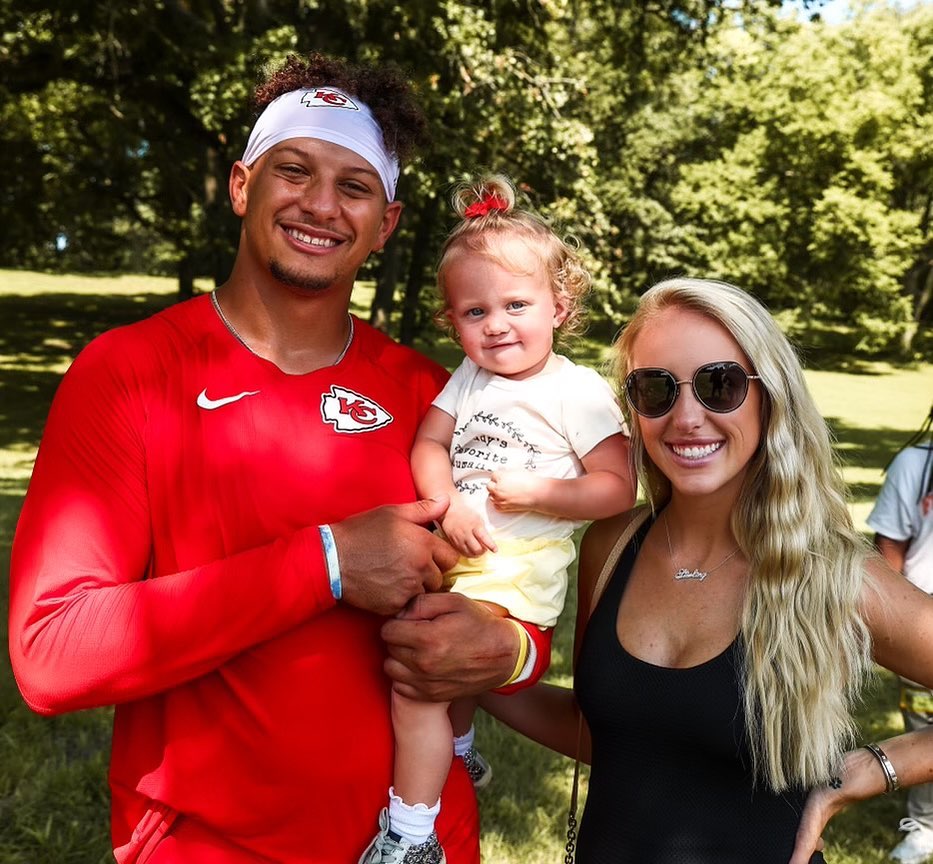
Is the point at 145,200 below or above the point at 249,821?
below

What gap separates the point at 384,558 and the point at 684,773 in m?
0.91

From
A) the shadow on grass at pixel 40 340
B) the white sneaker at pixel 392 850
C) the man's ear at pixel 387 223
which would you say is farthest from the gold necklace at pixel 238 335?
the shadow on grass at pixel 40 340

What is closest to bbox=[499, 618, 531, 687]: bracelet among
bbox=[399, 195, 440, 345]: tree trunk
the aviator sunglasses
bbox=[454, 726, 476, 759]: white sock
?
bbox=[454, 726, 476, 759]: white sock

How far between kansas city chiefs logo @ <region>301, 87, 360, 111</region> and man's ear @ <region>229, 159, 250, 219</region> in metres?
0.24

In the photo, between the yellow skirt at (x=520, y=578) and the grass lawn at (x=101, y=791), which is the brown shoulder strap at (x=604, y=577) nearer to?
the yellow skirt at (x=520, y=578)

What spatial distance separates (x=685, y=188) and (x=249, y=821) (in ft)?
116

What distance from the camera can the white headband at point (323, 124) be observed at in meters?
2.45

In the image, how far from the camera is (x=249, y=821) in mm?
2123

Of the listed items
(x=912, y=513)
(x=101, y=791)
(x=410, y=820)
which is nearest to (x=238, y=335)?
(x=410, y=820)

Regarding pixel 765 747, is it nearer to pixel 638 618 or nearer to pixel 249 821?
pixel 638 618

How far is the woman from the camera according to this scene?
2.25 m

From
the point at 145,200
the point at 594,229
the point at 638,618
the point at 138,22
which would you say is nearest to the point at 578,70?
the point at 594,229

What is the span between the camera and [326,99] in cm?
251

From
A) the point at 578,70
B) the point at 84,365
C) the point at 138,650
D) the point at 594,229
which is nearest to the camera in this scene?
the point at 138,650
